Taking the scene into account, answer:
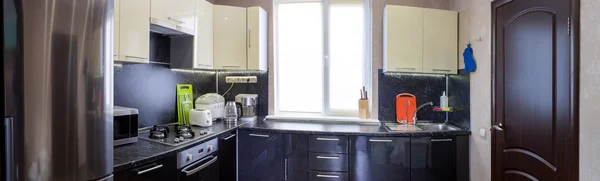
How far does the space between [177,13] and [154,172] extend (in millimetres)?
1312

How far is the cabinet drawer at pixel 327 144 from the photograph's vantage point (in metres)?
2.37

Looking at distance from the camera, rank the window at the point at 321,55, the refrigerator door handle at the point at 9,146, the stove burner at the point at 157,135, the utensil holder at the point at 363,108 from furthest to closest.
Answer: the window at the point at 321,55 < the utensil holder at the point at 363,108 < the stove burner at the point at 157,135 < the refrigerator door handle at the point at 9,146

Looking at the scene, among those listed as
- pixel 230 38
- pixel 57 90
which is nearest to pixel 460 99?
pixel 230 38

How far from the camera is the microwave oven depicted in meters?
1.78

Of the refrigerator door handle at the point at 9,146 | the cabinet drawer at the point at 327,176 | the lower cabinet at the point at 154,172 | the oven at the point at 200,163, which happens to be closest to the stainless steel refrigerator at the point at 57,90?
the refrigerator door handle at the point at 9,146

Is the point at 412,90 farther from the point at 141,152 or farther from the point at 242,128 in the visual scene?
the point at 141,152

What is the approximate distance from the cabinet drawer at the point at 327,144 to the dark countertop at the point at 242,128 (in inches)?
1.9

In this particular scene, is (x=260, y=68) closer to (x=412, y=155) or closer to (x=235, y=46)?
(x=235, y=46)

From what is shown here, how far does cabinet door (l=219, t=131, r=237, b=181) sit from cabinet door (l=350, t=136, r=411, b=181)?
1.04m

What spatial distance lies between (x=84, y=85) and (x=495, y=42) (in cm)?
255

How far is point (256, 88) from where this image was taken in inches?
125

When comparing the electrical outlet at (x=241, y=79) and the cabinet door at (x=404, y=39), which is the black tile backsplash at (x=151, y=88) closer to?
the electrical outlet at (x=241, y=79)

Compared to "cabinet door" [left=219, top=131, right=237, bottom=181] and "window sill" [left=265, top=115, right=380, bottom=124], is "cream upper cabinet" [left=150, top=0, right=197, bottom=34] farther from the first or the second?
"window sill" [left=265, top=115, right=380, bottom=124]

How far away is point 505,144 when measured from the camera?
2041mm
